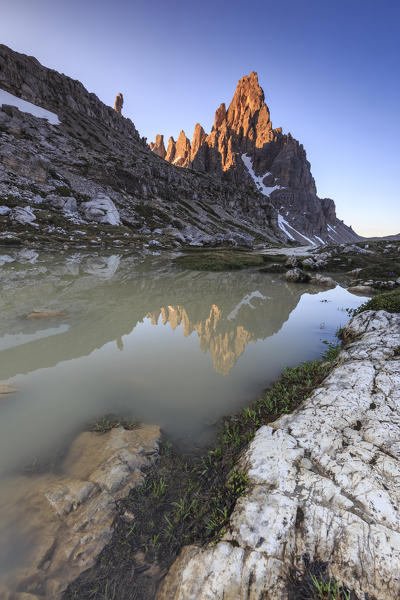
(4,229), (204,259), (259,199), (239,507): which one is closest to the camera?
(239,507)


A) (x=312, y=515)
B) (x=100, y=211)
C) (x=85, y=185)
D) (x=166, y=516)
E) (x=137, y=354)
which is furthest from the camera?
(x=85, y=185)

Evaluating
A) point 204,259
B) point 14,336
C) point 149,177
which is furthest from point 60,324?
point 149,177

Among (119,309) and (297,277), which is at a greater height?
(297,277)

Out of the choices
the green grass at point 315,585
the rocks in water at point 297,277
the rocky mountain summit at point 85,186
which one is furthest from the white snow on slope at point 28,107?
the green grass at point 315,585

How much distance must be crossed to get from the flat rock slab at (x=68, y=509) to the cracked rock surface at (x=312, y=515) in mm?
1358

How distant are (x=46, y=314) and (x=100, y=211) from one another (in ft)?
222

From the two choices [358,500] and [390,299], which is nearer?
[358,500]

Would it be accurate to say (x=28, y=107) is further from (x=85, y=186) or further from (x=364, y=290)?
(x=364, y=290)

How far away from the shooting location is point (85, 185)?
80938 millimetres

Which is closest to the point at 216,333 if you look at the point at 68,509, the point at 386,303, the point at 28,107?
the point at 386,303

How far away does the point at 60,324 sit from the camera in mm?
12180

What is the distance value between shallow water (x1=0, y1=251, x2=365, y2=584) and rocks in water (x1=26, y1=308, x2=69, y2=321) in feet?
0.87

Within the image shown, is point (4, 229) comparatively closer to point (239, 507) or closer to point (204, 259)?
point (204, 259)

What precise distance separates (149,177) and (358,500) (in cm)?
13515
